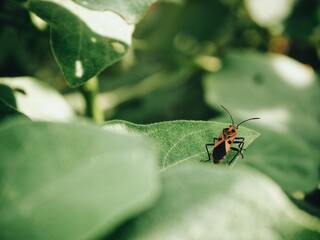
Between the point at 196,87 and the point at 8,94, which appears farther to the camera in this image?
the point at 196,87

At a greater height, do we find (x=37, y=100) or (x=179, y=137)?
(x=179, y=137)

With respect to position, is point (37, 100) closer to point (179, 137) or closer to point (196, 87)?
point (179, 137)

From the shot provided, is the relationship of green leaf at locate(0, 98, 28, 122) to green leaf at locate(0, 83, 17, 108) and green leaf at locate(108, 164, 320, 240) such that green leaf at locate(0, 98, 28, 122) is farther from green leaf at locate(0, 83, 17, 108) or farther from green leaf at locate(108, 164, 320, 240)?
green leaf at locate(108, 164, 320, 240)

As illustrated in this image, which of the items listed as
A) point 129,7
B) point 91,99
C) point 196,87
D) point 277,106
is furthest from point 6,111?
point 196,87

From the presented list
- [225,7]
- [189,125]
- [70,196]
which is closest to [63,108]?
[189,125]

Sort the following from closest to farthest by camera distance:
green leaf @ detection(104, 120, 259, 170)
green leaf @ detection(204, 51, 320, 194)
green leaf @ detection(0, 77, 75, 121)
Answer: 1. green leaf @ detection(104, 120, 259, 170)
2. green leaf @ detection(0, 77, 75, 121)
3. green leaf @ detection(204, 51, 320, 194)

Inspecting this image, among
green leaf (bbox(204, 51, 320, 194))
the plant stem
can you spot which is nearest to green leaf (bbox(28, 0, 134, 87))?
the plant stem
